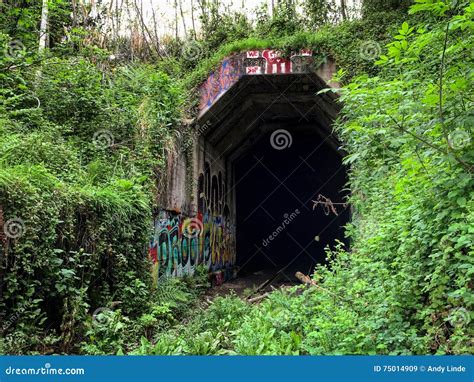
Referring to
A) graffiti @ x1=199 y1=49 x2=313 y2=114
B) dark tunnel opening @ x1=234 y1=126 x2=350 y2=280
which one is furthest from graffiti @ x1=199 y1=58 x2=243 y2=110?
dark tunnel opening @ x1=234 y1=126 x2=350 y2=280

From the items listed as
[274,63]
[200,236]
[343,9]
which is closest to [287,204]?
[200,236]

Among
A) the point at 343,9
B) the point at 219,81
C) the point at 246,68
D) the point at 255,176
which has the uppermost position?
the point at 343,9

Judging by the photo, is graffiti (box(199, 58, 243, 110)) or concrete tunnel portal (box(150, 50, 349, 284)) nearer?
concrete tunnel portal (box(150, 50, 349, 284))

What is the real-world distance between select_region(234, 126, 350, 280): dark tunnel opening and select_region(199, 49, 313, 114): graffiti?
895 centimetres

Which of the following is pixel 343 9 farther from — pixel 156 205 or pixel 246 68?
pixel 156 205

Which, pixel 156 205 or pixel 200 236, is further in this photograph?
pixel 200 236

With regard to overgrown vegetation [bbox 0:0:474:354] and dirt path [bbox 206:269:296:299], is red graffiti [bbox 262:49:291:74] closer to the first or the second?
overgrown vegetation [bbox 0:0:474:354]

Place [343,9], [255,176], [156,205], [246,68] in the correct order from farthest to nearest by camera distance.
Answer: [255,176], [343,9], [246,68], [156,205]

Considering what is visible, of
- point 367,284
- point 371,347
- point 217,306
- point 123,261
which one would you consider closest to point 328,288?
point 367,284

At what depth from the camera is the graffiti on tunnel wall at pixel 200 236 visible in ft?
33.6

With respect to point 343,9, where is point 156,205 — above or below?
below

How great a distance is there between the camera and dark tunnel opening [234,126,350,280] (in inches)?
858

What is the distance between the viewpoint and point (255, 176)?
22219 millimetres

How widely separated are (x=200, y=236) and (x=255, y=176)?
8905 mm
